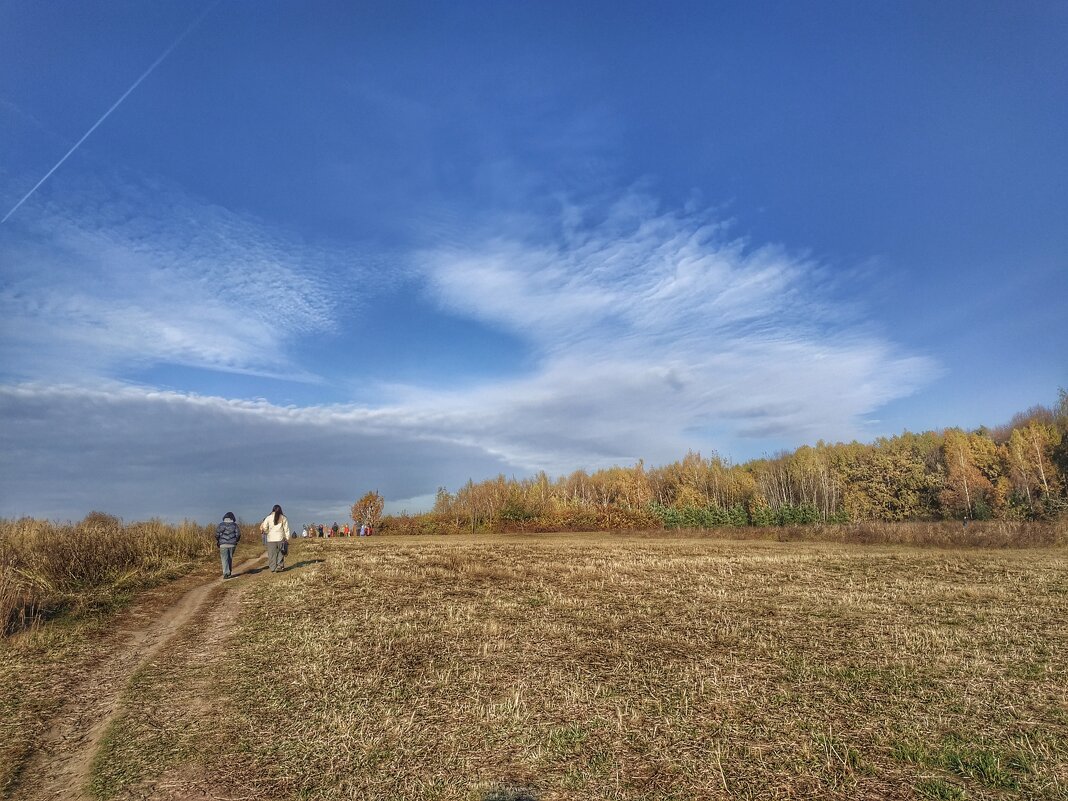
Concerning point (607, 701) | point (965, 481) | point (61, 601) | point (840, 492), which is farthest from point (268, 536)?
point (840, 492)

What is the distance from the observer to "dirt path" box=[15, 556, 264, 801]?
7.12 metres

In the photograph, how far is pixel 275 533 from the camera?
24734mm

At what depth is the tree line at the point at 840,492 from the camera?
76.7 meters

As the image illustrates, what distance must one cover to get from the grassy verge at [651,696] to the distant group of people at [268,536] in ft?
21.9

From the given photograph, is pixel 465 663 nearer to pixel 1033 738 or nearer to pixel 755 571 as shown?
pixel 1033 738

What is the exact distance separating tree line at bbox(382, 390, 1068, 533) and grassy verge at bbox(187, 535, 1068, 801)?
55.8m

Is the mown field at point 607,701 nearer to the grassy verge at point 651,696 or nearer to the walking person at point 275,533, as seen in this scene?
the grassy verge at point 651,696

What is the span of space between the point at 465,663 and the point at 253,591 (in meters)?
13.3

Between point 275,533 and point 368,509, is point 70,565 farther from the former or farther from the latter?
point 368,509

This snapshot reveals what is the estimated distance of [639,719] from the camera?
8219 mm

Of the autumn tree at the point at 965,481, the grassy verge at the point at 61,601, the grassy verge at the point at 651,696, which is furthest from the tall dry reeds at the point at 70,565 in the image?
the autumn tree at the point at 965,481

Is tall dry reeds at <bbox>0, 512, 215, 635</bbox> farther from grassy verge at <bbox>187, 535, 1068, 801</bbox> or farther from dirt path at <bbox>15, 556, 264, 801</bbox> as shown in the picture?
grassy verge at <bbox>187, 535, 1068, 801</bbox>

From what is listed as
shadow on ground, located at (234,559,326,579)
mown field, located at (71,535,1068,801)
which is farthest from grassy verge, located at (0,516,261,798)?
shadow on ground, located at (234,559,326,579)

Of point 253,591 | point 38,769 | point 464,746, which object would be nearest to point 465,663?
point 464,746
